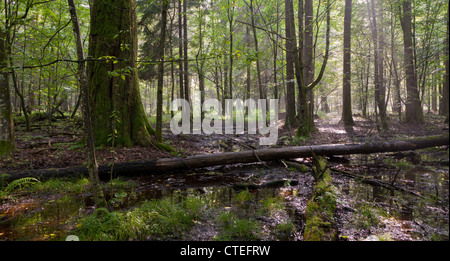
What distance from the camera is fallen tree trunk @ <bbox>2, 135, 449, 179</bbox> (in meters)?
5.54

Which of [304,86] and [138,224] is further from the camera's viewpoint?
[304,86]

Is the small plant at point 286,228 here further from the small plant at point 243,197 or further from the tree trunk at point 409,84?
the tree trunk at point 409,84

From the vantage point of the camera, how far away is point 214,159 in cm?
656

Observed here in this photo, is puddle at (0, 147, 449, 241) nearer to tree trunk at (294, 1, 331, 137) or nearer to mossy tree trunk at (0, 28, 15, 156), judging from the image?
mossy tree trunk at (0, 28, 15, 156)

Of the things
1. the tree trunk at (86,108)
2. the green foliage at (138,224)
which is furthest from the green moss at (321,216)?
the tree trunk at (86,108)

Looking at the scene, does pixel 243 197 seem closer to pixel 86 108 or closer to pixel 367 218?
pixel 367 218

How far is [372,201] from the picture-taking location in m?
3.97

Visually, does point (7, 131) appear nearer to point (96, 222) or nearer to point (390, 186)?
point (96, 222)

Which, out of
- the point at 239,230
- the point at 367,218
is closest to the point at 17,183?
the point at 239,230

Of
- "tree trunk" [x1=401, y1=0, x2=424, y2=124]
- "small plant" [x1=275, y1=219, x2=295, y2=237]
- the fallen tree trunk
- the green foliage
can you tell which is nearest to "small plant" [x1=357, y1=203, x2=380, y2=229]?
"small plant" [x1=275, y1=219, x2=295, y2=237]

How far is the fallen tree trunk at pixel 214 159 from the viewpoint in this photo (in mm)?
5543

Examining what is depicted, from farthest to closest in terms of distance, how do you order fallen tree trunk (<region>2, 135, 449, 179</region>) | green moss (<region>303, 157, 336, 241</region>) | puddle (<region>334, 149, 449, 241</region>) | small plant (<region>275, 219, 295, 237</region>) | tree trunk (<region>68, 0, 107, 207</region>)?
fallen tree trunk (<region>2, 135, 449, 179</region>)
tree trunk (<region>68, 0, 107, 207</region>)
small plant (<region>275, 219, 295, 237</region>)
green moss (<region>303, 157, 336, 241</region>)
puddle (<region>334, 149, 449, 241</region>)
